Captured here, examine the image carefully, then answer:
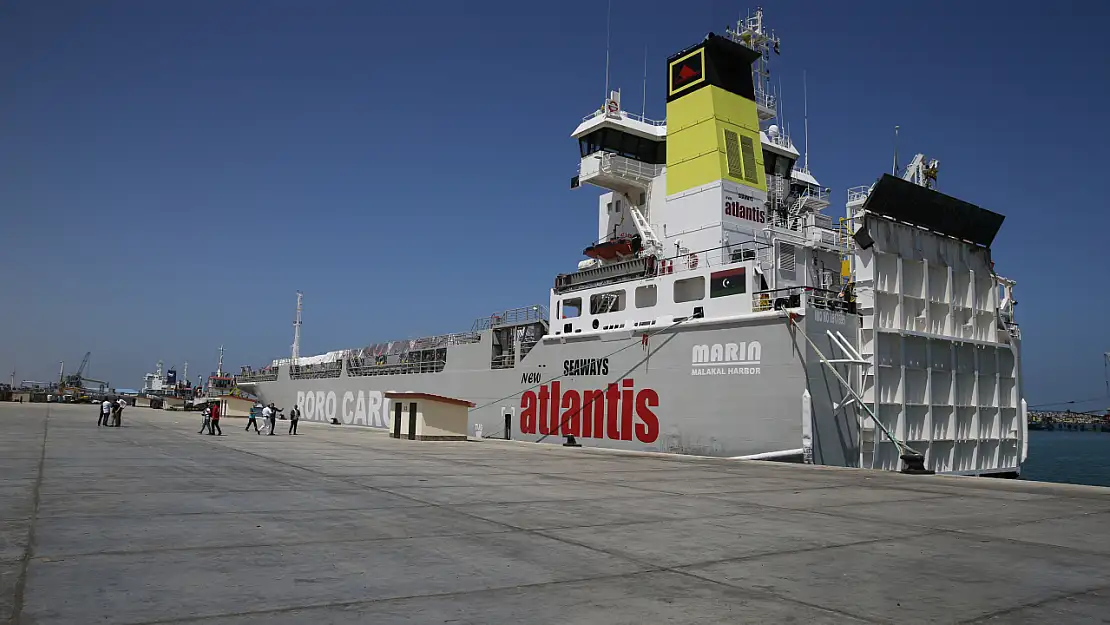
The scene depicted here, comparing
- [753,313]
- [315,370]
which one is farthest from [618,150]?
[315,370]

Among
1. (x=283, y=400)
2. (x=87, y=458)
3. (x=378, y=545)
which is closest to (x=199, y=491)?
(x=378, y=545)

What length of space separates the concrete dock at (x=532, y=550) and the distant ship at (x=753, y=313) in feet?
20.5

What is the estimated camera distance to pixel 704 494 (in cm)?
1049

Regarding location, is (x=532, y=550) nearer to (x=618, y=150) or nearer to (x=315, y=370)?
(x=618, y=150)

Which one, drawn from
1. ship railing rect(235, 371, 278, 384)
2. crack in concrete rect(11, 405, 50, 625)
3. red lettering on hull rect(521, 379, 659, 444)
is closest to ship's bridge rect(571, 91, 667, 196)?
red lettering on hull rect(521, 379, 659, 444)

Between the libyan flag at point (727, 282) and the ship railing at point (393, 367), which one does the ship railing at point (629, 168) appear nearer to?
the libyan flag at point (727, 282)

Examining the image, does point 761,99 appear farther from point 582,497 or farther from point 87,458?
point 87,458

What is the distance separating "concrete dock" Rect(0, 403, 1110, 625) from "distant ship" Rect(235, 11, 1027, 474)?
20.5 feet

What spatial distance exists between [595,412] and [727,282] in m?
6.43

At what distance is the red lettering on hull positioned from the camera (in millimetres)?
21516

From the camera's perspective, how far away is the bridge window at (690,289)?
21328mm

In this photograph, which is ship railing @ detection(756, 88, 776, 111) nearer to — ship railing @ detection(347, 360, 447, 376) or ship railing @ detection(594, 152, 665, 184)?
ship railing @ detection(594, 152, 665, 184)

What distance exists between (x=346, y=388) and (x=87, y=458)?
28.0 m

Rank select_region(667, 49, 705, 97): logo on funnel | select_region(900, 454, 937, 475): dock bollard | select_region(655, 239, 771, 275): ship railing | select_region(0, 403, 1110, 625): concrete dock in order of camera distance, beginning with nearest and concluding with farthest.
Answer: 1. select_region(0, 403, 1110, 625): concrete dock
2. select_region(900, 454, 937, 475): dock bollard
3. select_region(655, 239, 771, 275): ship railing
4. select_region(667, 49, 705, 97): logo on funnel
